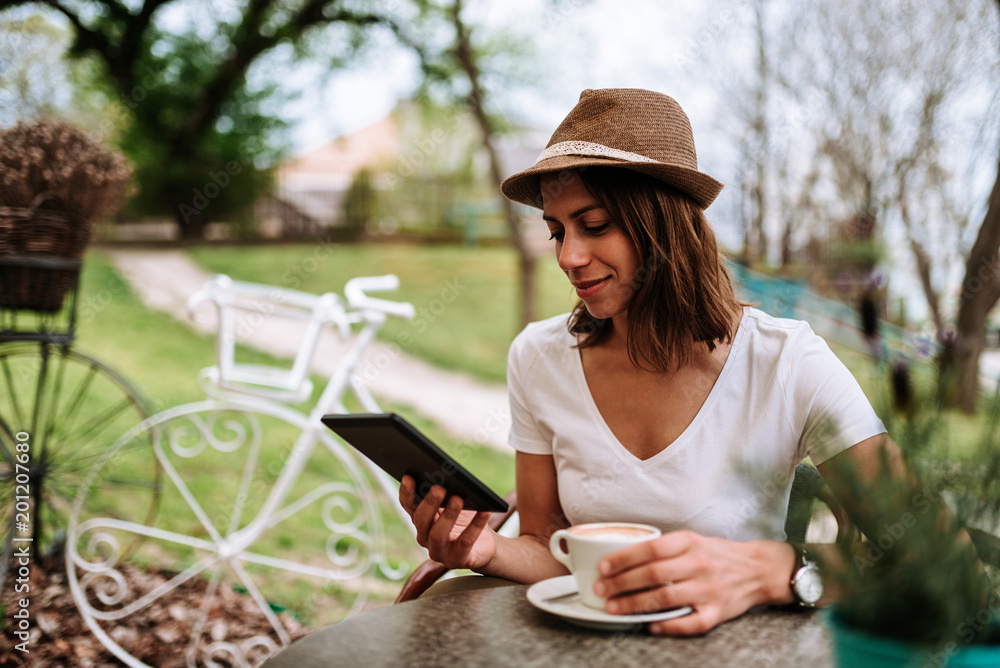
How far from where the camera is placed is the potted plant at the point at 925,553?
0.65 metres

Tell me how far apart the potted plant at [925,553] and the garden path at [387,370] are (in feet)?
17.7

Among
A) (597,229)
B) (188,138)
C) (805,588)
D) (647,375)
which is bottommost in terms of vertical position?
(805,588)

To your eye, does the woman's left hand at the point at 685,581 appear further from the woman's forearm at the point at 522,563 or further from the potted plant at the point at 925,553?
the woman's forearm at the point at 522,563

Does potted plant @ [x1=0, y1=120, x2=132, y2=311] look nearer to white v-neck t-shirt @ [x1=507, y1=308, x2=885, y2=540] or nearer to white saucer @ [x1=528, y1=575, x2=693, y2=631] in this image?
white v-neck t-shirt @ [x1=507, y1=308, x2=885, y2=540]

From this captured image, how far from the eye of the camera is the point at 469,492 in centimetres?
113

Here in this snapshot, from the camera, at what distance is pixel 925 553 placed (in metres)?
0.64

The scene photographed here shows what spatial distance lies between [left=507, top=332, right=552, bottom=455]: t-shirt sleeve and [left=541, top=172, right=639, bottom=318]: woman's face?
0.22 metres

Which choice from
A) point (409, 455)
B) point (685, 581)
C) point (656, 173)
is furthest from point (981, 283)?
point (409, 455)

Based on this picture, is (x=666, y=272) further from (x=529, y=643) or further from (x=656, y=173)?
(x=529, y=643)

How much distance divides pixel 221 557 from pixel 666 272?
1928mm

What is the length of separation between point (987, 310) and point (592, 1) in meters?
3.97

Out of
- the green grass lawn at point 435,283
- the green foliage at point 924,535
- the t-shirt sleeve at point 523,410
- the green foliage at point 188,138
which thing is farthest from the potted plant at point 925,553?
the green foliage at point 188,138

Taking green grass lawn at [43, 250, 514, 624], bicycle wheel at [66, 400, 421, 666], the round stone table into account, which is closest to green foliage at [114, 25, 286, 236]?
green grass lawn at [43, 250, 514, 624]

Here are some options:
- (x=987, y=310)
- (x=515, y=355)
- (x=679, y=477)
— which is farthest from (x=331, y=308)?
(x=987, y=310)
